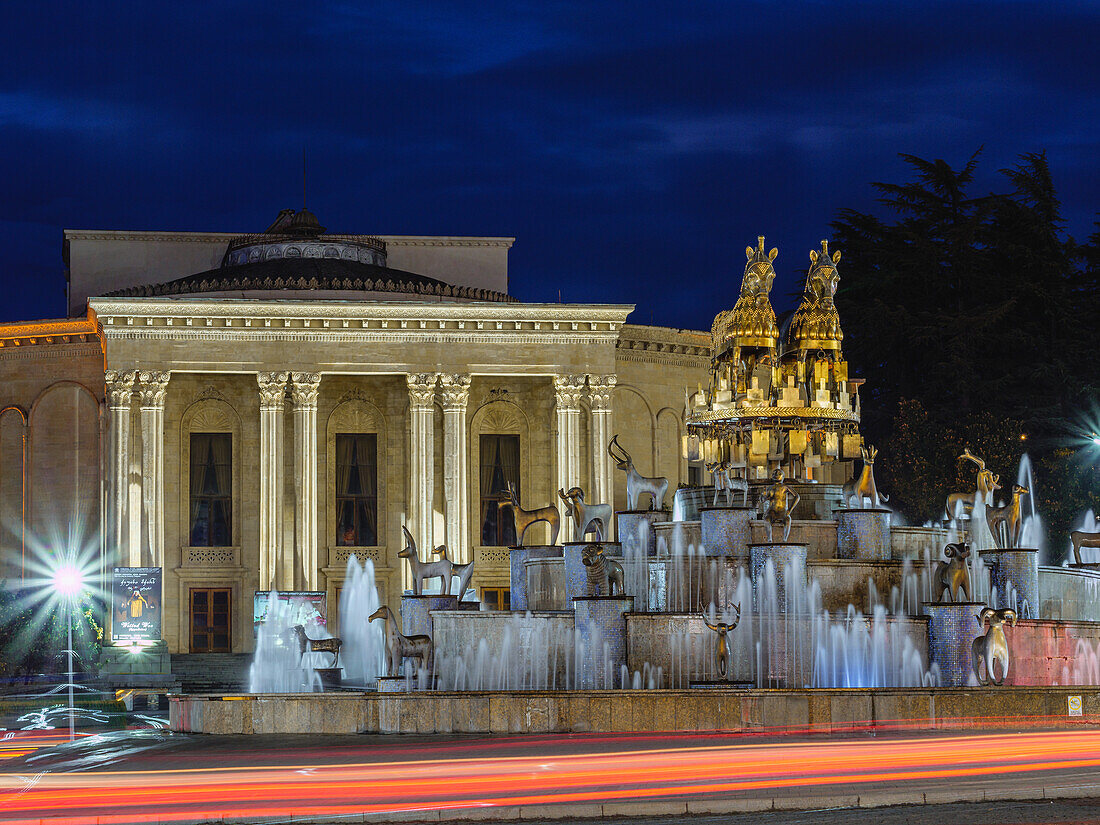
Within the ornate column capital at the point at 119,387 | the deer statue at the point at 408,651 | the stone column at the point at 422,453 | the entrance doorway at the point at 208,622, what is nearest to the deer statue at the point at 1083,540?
the deer statue at the point at 408,651

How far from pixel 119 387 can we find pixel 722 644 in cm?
2676

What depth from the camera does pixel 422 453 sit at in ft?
156

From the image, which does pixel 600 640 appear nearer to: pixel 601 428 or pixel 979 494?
pixel 979 494

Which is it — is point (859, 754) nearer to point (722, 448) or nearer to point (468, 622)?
point (468, 622)

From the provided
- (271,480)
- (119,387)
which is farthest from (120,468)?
(271,480)

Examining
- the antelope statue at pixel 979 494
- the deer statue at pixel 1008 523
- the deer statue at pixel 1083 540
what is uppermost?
the antelope statue at pixel 979 494

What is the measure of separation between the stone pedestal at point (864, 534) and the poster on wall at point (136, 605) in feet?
71.3

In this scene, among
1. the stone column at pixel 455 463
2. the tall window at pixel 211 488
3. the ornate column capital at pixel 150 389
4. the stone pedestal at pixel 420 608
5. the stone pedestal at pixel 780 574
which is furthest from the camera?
the tall window at pixel 211 488

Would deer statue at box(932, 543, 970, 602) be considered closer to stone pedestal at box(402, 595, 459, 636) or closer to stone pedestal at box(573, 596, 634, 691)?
stone pedestal at box(573, 596, 634, 691)

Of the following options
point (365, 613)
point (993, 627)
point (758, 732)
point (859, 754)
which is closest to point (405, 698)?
point (758, 732)

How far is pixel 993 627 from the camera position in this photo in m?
24.5

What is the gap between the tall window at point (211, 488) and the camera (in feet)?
161

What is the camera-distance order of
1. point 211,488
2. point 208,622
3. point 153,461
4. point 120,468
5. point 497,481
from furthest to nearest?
point 497,481 < point 211,488 < point 208,622 < point 153,461 < point 120,468

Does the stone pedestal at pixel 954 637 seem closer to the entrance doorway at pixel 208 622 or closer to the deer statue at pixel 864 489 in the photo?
the deer statue at pixel 864 489
